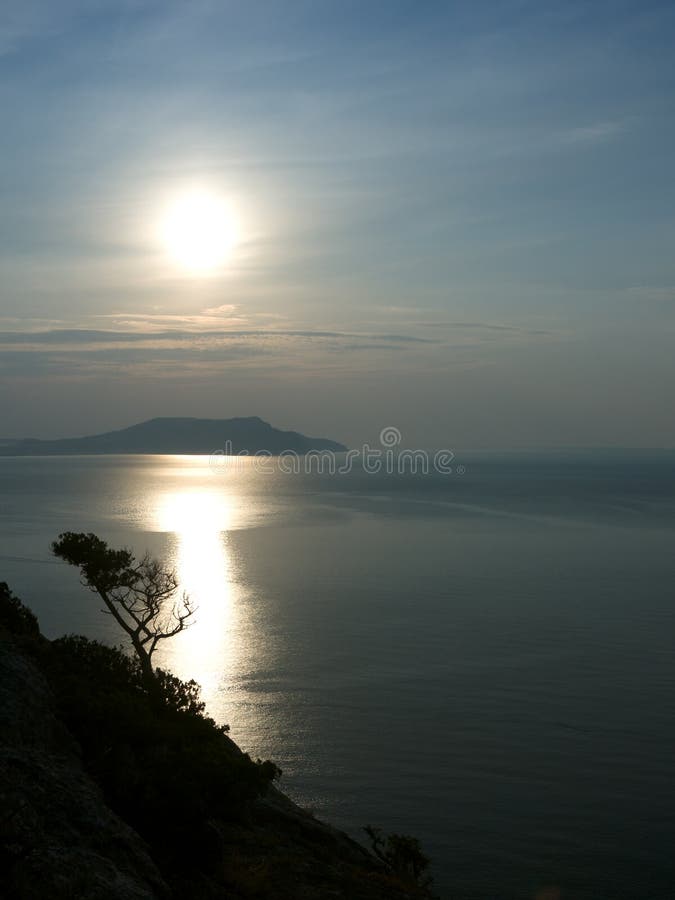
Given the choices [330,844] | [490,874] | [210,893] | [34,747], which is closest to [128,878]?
[210,893]

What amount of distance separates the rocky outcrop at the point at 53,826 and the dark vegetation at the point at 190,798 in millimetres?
1648

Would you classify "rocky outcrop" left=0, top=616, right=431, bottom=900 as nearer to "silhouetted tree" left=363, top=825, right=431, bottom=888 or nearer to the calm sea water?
"silhouetted tree" left=363, top=825, right=431, bottom=888

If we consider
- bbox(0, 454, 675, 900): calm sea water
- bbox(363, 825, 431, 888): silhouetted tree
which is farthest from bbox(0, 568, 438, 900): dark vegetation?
bbox(0, 454, 675, 900): calm sea water

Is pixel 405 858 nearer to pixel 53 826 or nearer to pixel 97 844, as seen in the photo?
pixel 97 844

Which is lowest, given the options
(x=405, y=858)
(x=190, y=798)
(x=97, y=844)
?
(x=405, y=858)

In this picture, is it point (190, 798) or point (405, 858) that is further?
point (405, 858)

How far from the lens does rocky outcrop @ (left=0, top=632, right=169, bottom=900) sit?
1532 centimetres

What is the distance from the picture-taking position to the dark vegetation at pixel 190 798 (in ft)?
73.0

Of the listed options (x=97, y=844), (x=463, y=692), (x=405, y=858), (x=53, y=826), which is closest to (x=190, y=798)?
(x=97, y=844)

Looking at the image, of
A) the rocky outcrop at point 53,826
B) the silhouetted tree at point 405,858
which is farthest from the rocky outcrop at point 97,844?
the silhouetted tree at point 405,858

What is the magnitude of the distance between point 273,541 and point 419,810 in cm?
13271

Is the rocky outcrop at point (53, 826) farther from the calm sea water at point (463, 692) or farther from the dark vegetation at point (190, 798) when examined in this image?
the calm sea water at point (463, 692)

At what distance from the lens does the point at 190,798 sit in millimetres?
23625

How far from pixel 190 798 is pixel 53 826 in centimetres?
688
